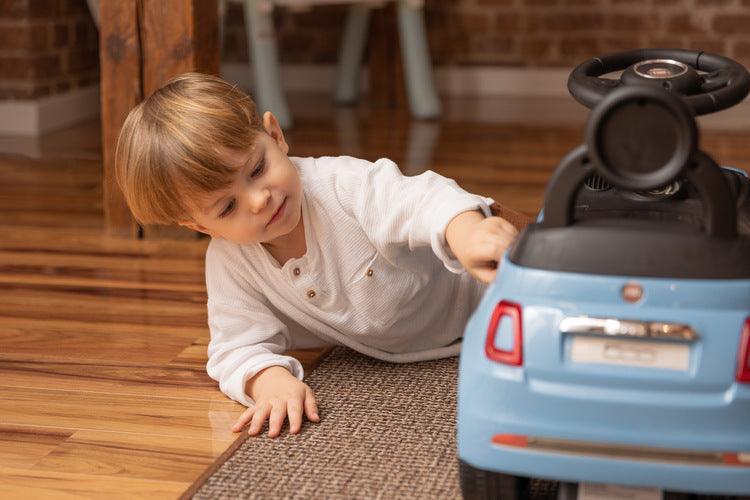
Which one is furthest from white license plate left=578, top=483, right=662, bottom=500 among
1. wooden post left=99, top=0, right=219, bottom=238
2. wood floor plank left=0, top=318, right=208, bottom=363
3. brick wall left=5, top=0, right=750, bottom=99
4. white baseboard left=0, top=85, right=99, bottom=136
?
brick wall left=5, top=0, right=750, bottom=99

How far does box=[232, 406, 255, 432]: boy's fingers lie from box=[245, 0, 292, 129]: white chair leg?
205 cm

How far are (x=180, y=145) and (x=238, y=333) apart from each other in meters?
0.25

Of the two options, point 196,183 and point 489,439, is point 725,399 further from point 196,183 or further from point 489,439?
point 196,183

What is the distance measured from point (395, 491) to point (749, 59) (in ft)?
10.6

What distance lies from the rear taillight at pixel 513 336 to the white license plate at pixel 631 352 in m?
0.04

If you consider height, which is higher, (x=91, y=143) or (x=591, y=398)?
(x=591, y=398)

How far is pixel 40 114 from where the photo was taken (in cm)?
317

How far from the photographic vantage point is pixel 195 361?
1381 millimetres

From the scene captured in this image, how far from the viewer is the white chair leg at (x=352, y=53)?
3650 mm

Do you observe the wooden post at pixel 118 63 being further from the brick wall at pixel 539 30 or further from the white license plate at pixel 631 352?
the brick wall at pixel 539 30

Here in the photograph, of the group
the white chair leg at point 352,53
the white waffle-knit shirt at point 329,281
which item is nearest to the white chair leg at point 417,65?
the white chair leg at point 352,53

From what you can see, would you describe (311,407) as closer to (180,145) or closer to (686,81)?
(180,145)


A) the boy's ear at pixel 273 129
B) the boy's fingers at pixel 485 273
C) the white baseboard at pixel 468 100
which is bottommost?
the white baseboard at pixel 468 100

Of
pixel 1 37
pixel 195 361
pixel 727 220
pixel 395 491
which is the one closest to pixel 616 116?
pixel 727 220
